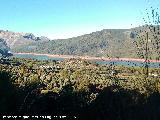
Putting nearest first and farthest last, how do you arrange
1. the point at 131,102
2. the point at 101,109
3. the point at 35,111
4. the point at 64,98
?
the point at 35,111 → the point at 64,98 → the point at 101,109 → the point at 131,102

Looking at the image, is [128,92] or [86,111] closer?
[86,111]

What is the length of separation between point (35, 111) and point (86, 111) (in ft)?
45.4

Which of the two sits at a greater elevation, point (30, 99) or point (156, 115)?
point (30, 99)

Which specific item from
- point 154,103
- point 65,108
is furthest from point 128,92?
point 65,108

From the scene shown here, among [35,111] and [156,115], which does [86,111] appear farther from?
[156,115]

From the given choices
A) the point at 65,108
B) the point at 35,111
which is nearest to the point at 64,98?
the point at 65,108

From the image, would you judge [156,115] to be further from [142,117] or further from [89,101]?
[89,101]

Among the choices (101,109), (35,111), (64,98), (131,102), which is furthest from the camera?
(131,102)

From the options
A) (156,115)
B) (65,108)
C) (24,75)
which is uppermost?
(24,75)

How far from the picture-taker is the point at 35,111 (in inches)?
2854

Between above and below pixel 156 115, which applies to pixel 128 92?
above

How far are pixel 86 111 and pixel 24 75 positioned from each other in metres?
20.1

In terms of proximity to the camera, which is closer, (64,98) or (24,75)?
(64,98)

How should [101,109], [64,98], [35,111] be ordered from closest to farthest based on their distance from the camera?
→ [35,111] → [64,98] → [101,109]
